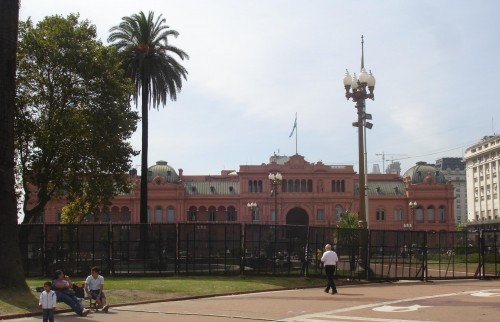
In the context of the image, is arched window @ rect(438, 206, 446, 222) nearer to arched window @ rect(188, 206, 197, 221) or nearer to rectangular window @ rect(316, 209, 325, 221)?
rectangular window @ rect(316, 209, 325, 221)

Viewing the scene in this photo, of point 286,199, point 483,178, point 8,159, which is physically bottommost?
point 8,159

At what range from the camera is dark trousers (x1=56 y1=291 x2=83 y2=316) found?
17047 millimetres

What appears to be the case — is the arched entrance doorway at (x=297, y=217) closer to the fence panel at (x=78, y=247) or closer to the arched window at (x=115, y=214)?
the arched window at (x=115, y=214)

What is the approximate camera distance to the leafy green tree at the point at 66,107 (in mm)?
34250

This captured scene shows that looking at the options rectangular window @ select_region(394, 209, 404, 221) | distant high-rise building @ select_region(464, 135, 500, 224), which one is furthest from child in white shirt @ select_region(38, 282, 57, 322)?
distant high-rise building @ select_region(464, 135, 500, 224)

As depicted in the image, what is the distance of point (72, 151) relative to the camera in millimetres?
34875

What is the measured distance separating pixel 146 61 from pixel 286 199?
175ft

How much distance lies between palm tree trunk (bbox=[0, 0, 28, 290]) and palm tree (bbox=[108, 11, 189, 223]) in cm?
2177

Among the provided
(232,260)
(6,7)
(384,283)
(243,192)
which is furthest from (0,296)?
(243,192)

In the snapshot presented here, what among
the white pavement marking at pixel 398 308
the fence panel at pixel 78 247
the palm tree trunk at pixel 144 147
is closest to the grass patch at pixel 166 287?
the fence panel at pixel 78 247

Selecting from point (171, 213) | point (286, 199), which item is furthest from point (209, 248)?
point (171, 213)

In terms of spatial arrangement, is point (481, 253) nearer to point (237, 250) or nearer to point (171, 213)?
point (237, 250)

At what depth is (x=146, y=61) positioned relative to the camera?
1693 inches

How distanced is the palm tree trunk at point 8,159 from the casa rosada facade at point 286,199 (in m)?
69.9
